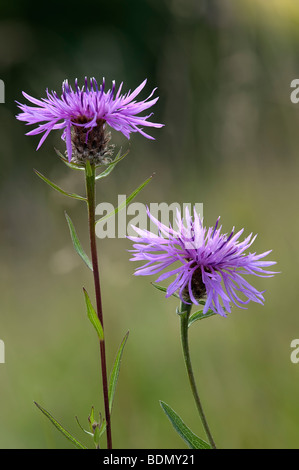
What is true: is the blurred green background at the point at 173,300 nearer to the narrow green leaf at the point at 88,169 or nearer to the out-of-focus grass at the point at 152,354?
the out-of-focus grass at the point at 152,354

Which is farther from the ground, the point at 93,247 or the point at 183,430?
the point at 93,247

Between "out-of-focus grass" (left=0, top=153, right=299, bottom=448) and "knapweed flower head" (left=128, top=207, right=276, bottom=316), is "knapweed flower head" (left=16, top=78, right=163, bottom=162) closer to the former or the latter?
"knapweed flower head" (left=128, top=207, right=276, bottom=316)

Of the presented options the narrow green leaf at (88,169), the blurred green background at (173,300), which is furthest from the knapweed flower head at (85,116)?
the blurred green background at (173,300)

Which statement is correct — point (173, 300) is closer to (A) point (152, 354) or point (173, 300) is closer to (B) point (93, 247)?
(A) point (152, 354)

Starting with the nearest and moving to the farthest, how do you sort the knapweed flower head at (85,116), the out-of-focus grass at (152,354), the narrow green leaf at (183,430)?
the narrow green leaf at (183,430)
the knapweed flower head at (85,116)
the out-of-focus grass at (152,354)

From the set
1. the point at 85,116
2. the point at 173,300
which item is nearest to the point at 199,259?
the point at 85,116

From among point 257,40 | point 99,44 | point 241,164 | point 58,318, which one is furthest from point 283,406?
point 99,44
